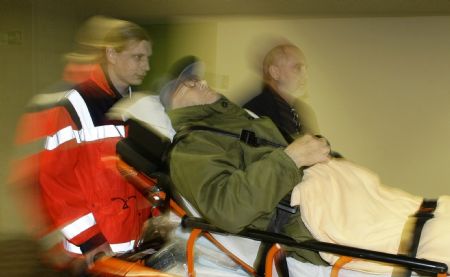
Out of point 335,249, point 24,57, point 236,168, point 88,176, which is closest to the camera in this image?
point 335,249

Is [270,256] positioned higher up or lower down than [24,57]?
lower down

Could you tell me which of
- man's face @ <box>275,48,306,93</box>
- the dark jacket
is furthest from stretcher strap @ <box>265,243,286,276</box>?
man's face @ <box>275,48,306,93</box>

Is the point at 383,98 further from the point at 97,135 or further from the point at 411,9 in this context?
the point at 97,135

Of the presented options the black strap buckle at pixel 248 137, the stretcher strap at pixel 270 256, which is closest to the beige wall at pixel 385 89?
the black strap buckle at pixel 248 137

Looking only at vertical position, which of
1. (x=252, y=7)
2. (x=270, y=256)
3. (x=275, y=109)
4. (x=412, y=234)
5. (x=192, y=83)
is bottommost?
(x=270, y=256)

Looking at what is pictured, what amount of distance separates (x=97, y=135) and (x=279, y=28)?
10.7 feet

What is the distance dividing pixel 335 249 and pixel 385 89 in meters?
3.47

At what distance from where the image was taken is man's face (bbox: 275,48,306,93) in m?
2.46

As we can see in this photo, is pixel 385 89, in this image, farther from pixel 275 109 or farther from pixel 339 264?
pixel 339 264

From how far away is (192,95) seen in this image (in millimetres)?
1760

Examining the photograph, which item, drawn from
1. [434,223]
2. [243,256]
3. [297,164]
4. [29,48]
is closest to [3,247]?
[29,48]

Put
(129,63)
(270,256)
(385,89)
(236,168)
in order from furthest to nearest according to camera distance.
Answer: (385,89) → (129,63) → (236,168) → (270,256)

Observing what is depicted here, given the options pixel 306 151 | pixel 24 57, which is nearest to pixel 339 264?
pixel 306 151

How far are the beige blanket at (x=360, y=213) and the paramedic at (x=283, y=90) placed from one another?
77 cm
